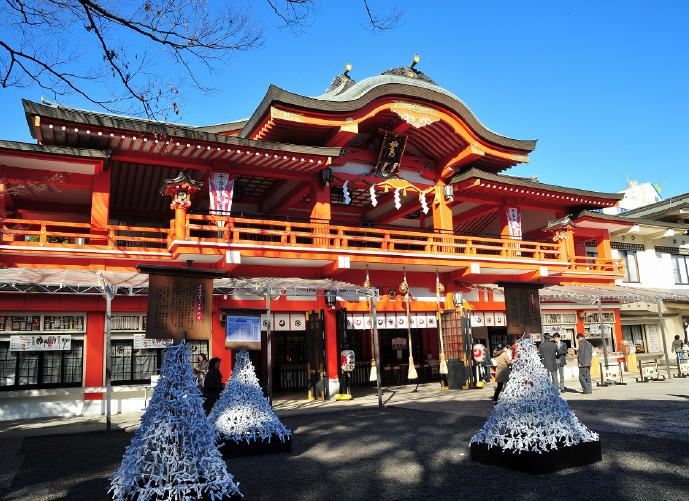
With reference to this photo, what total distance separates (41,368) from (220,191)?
6.83 m

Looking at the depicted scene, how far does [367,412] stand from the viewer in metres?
12.8

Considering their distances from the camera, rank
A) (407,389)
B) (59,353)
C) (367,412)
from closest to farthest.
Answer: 1. (367,412)
2. (59,353)
3. (407,389)

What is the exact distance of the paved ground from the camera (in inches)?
222

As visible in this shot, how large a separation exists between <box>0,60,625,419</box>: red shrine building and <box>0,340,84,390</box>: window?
3 cm

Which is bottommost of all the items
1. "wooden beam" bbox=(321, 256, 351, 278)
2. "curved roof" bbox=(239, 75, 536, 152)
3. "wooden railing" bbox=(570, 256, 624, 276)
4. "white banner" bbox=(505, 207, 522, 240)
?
"wooden beam" bbox=(321, 256, 351, 278)

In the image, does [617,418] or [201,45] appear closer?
[201,45]

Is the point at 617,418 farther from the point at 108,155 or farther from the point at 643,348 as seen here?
the point at 643,348

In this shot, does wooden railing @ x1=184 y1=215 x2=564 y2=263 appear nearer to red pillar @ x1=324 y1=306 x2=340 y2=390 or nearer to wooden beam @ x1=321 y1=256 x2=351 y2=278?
wooden beam @ x1=321 y1=256 x2=351 y2=278

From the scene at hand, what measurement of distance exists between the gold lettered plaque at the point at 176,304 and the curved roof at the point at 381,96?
1051 centimetres

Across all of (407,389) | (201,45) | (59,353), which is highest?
(201,45)

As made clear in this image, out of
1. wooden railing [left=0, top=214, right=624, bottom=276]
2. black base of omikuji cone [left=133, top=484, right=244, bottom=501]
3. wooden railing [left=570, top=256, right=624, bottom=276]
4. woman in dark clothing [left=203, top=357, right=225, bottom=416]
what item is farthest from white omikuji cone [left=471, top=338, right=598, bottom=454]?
wooden railing [left=570, top=256, right=624, bottom=276]

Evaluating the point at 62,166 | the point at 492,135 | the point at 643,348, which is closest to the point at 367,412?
the point at 62,166

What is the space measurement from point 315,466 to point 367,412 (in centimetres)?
579

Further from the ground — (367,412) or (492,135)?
(492,135)
